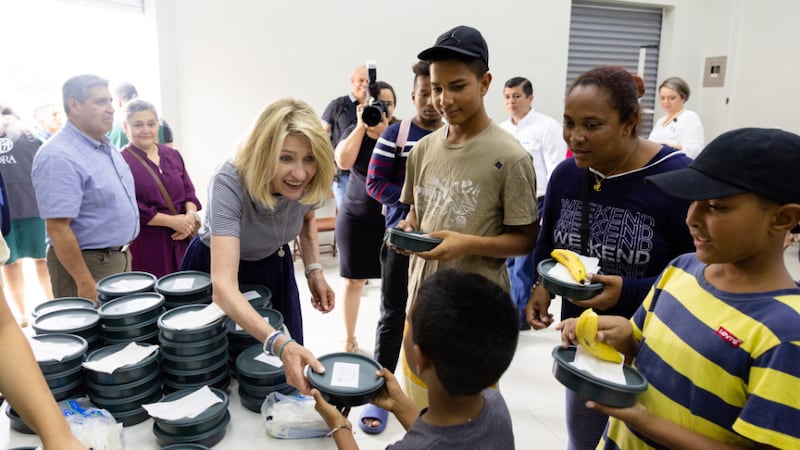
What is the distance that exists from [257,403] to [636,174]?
49.3 inches

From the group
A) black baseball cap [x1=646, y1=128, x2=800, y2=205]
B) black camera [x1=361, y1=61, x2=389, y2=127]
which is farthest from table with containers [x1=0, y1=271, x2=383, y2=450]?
black camera [x1=361, y1=61, x2=389, y2=127]

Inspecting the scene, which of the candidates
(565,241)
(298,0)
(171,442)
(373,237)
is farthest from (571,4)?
(171,442)

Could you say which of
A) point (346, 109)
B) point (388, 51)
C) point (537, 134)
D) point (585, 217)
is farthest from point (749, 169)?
point (388, 51)

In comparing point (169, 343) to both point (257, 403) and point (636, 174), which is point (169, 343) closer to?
point (257, 403)

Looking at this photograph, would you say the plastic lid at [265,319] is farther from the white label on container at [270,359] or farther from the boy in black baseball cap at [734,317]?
the boy in black baseball cap at [734,317]

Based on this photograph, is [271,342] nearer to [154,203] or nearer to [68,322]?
[68,322]

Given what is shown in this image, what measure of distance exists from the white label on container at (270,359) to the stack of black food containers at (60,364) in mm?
466

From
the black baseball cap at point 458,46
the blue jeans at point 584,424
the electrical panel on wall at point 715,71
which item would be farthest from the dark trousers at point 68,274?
the electrical panel on wall at point 715,71

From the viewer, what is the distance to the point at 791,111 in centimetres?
646

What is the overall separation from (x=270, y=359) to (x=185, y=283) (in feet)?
1.60

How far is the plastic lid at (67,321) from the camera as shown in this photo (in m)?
1.52

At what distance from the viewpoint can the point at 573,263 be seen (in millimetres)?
1433

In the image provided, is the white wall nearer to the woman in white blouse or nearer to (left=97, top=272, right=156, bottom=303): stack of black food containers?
the woman in white blouse

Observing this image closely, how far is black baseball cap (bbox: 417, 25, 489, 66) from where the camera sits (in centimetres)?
176
